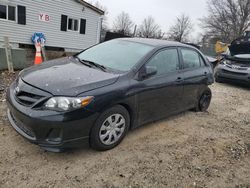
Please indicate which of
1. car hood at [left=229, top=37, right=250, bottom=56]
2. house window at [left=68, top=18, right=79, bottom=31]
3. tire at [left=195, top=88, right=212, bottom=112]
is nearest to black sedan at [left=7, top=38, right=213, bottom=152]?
tire at [left=195, top=88, right=212, bottom=112]

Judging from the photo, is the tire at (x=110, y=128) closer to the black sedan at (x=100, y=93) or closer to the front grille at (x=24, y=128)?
the black sedan at (x=100, y=93)

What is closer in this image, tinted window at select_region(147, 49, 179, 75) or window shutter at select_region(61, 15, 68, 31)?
tinted window at select_region(147, 49, 179, 75)

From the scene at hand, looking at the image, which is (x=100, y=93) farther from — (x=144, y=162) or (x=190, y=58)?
(x=190, y=58)

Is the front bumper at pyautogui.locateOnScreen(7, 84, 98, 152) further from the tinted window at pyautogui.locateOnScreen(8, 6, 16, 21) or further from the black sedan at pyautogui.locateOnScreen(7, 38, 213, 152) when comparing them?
the tinted window at pyautogui.locateOnScreen(8, 6, 16, 21)

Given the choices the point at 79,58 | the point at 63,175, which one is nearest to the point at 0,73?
the point at 79,58

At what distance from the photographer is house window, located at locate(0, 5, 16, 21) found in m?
13.0

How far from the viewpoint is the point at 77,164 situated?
10.2 feet

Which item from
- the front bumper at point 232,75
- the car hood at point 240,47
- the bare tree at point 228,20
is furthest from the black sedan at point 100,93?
the bare tree at point 228,20

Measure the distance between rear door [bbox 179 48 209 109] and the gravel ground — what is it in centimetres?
69

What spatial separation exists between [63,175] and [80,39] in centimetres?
1493

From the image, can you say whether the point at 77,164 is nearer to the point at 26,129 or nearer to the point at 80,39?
the point at 26,129

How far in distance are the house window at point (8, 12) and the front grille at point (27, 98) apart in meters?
11.8

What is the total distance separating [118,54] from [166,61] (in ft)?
2.82

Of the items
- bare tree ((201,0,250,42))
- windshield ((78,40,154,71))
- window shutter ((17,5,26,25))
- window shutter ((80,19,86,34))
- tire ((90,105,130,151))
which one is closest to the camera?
tire ((90,105,130,151))
